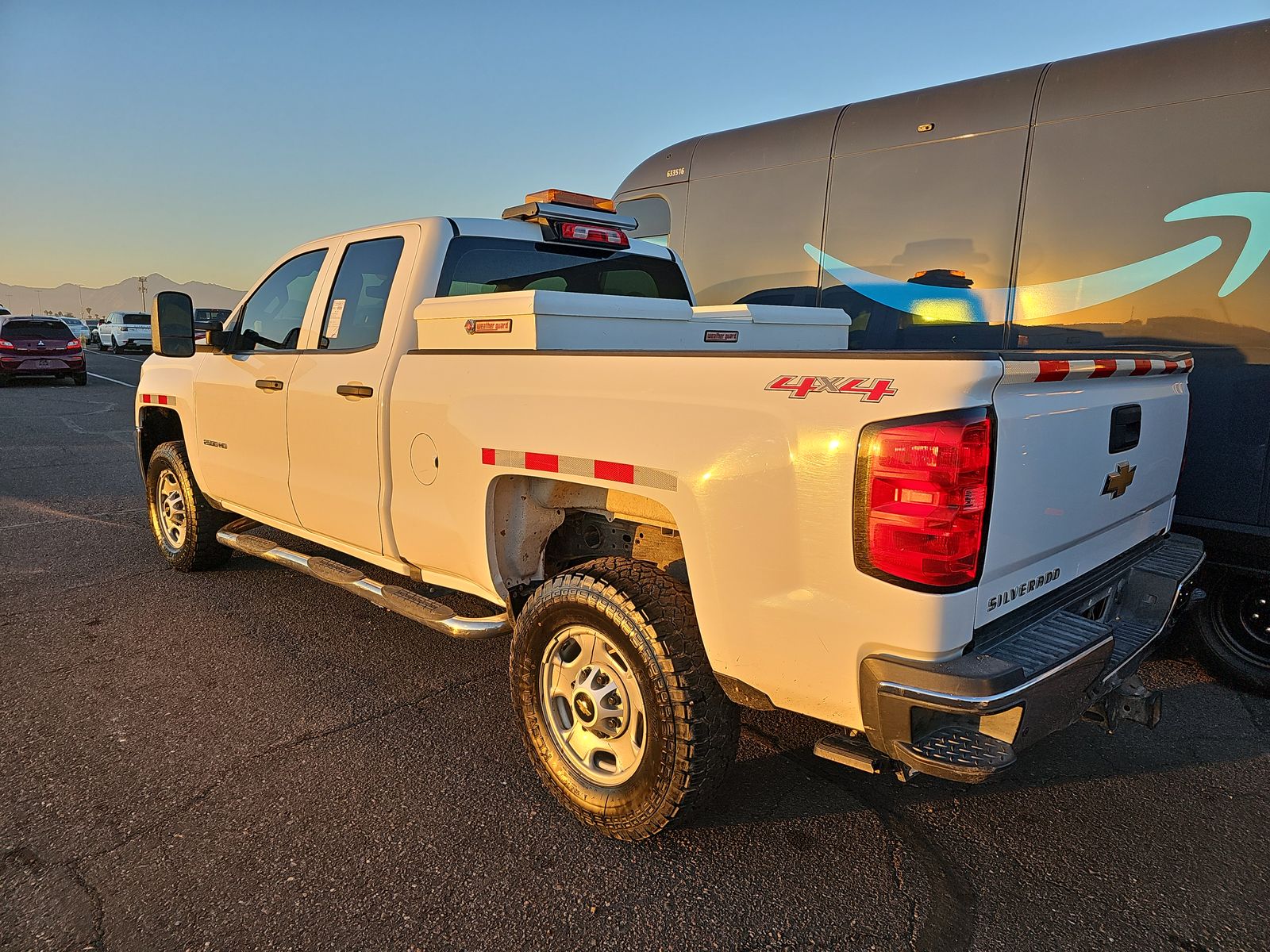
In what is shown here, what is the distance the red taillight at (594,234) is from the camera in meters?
4.42

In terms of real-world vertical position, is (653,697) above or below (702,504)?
below

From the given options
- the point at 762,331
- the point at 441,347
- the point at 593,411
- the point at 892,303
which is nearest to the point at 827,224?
the point at 892,303

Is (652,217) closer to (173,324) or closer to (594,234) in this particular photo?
(594,234)

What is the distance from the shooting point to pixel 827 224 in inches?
228

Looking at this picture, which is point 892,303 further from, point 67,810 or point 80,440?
point 80,440

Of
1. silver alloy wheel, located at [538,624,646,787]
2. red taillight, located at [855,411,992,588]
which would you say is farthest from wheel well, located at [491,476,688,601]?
red taillight, located at [855,411,992,588]

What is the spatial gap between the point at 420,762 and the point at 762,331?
8.22 ft

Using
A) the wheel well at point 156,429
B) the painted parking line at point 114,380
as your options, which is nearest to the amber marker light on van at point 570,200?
the wheel well at point 156,429

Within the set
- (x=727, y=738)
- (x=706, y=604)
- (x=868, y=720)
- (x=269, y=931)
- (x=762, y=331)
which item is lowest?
(x=269, y=931)

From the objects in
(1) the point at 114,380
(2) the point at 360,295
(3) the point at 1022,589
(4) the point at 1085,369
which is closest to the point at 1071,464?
(4) the point at 1085,369

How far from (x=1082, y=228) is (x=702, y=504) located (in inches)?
129

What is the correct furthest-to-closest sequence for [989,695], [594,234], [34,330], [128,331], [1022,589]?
[128,331] → [34,330] → [594,234] → [1022,589] → [989,695]

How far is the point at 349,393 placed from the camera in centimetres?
384

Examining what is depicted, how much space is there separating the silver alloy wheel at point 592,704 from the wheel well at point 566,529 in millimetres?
376
